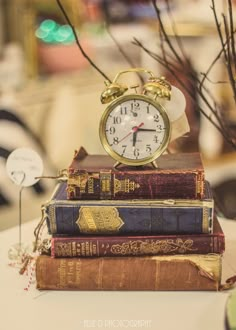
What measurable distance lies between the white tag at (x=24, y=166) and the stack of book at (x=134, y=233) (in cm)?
14

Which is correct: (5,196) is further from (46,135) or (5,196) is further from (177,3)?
(177,3)

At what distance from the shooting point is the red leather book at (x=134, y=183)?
3.46 feet

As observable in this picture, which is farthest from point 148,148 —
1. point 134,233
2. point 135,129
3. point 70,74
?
point 70,74

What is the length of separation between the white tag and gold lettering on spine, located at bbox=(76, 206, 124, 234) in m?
0.17

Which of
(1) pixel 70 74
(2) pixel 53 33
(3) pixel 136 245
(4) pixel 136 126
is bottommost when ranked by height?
(3) pixel 136 245

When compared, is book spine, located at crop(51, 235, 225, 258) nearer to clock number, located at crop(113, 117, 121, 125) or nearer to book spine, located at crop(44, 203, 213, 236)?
book spine, located at crop(44, 203, 213, 236)

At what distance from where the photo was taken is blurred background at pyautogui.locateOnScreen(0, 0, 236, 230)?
7.89ft

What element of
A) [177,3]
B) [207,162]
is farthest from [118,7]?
[207,162]

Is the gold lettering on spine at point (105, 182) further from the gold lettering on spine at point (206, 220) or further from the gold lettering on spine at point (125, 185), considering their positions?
the gold lettering on spine at point (206, 220)

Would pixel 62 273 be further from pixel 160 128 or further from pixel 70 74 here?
pixel 70 74

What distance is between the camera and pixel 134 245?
106 centimetres

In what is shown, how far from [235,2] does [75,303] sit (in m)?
2.45

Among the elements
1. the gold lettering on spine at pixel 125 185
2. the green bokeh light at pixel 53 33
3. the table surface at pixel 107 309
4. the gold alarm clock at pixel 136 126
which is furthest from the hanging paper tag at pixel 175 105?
the green bokeh light at pixel 53 33

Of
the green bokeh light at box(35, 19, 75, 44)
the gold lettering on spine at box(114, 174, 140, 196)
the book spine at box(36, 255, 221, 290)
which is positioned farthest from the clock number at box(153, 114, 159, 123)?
the green bokeh light at box(35, 19, 75, 44)
